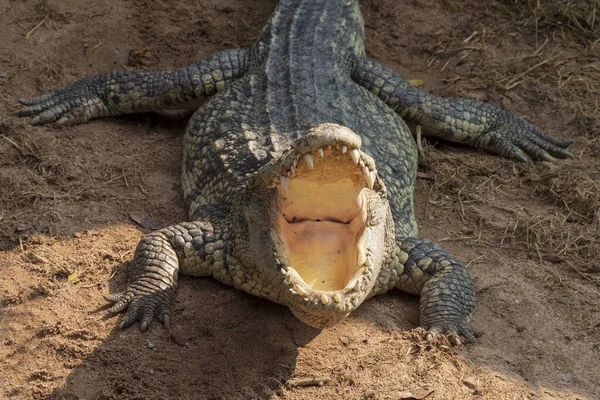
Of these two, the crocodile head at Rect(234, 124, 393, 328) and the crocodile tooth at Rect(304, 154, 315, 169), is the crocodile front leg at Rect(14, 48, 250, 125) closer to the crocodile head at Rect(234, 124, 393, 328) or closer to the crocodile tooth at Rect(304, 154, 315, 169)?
the crocodile head at Rect(234, 124, 393, 328)

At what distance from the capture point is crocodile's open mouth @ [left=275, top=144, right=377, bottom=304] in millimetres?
3186

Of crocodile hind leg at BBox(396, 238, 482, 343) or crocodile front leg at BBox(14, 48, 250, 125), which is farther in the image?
crocodile front leg at BBox(14, 48, 250, 125)

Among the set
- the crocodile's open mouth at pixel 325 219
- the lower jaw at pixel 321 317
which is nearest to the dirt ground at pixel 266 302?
the lower jaw at pixel 321 317

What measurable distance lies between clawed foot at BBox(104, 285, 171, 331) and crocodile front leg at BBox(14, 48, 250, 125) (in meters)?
1.84

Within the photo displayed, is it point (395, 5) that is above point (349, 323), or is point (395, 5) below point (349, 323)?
above

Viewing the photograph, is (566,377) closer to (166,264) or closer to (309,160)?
(309,160)

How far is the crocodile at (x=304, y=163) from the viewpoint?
10.7 ft

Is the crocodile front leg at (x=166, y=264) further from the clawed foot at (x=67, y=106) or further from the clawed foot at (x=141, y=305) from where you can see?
the clawed foot at (x=67, y=106)

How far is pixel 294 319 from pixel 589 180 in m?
2.32

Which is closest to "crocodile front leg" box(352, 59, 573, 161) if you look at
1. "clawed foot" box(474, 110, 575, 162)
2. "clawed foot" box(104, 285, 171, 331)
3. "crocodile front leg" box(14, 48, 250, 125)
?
"clawed foot" box(474, 110, 575, 162)

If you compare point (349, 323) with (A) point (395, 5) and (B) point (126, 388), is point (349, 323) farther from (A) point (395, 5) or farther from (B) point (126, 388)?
(A) point (395, 5)

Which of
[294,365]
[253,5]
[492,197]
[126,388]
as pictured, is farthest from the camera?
[253,5]

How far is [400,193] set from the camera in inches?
173

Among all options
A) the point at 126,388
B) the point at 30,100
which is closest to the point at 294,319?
the point at 126,388
